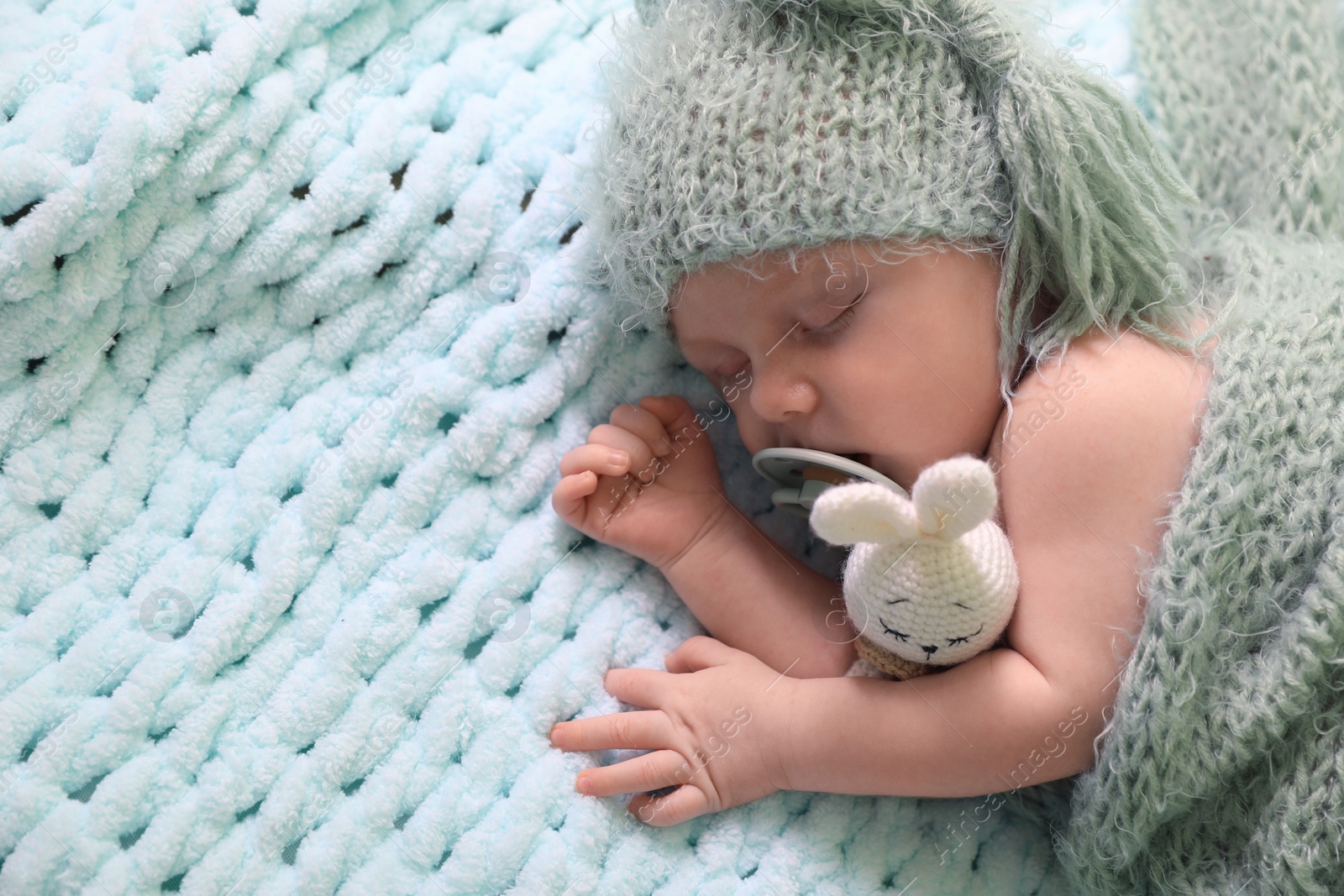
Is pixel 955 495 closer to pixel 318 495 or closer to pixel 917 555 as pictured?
pixel 917 555

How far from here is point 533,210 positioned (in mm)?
1132

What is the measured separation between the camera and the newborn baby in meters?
0.93

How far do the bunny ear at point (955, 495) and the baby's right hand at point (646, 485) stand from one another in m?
0.38

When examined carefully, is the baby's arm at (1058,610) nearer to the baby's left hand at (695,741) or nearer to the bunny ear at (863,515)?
the baby's left hand at (695,741)

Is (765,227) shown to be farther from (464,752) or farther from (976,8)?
(464,752)

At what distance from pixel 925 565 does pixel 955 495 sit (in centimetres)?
12

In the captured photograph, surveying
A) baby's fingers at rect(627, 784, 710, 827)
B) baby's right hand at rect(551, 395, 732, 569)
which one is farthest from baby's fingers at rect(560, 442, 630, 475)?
baby's fingers at rect(627, 784, 710, 827)

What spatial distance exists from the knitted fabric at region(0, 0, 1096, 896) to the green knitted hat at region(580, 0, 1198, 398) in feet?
0.57

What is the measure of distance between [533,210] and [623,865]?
2.36 ft

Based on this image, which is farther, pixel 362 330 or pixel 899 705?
pixel 362 330

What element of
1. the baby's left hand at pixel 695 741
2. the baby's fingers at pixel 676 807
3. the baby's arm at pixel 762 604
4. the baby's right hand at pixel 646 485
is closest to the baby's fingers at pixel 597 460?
the baby's right hand at pixel 646 485

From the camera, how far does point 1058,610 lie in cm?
93

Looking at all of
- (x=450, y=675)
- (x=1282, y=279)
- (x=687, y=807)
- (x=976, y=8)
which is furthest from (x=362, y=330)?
(x=1282, y=279)

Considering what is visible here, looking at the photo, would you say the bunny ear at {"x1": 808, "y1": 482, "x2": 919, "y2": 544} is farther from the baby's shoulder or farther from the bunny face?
the baby's shoulder
